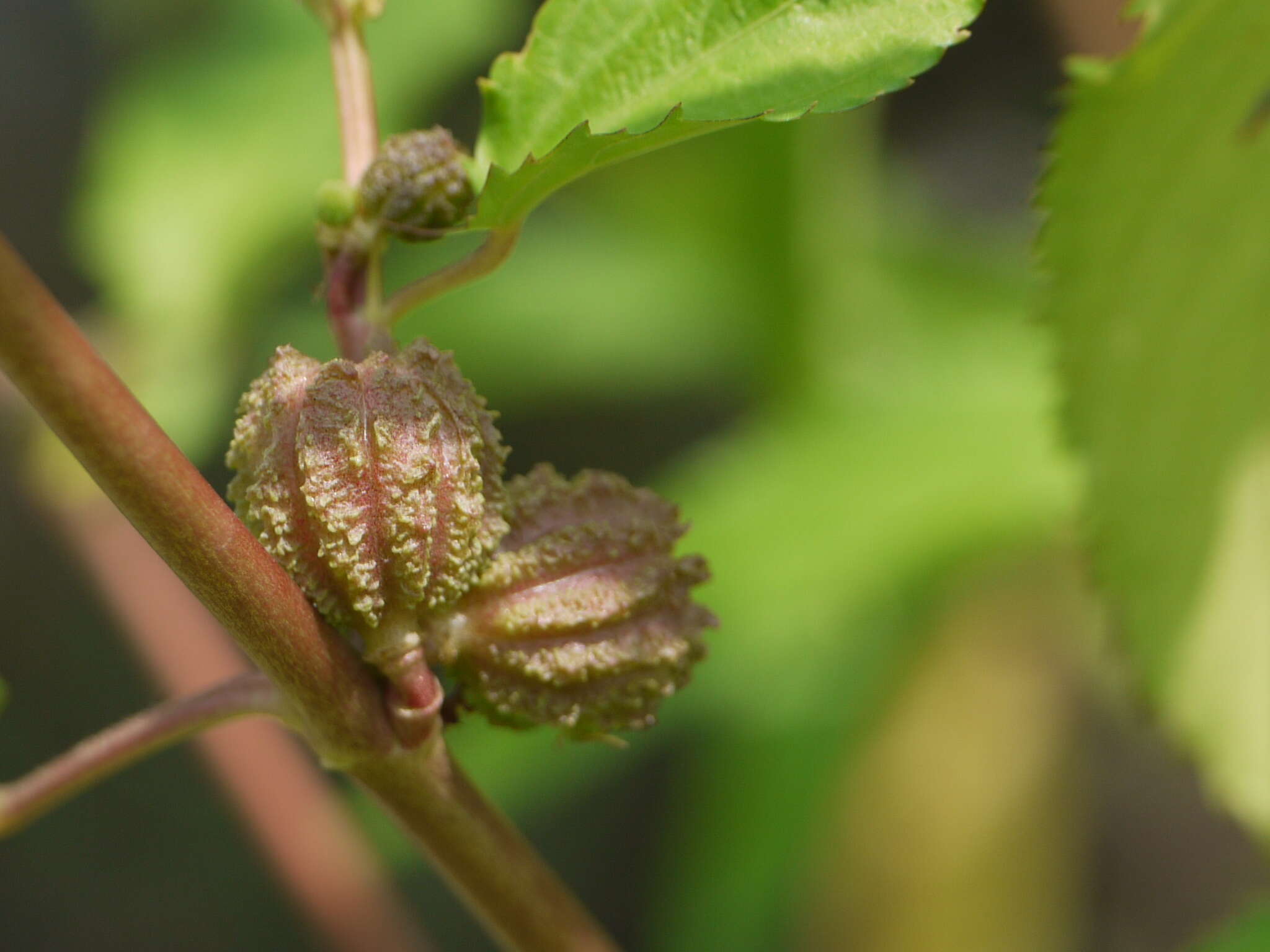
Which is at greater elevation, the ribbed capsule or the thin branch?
the thin branch

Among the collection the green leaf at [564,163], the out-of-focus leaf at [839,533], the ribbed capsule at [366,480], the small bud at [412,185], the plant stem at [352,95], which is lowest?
the out-of-focus leaf at [839,533]

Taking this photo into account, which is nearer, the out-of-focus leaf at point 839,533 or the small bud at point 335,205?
the small bud at point 335,205

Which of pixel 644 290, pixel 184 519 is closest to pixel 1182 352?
pixel 184 519

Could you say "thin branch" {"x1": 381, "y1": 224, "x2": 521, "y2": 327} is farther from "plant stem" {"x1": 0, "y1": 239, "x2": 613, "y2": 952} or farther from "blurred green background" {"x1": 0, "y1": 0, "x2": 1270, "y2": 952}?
"blurred green background" {"x1": 0, "y1": 0, "x2": 1270, "y2": 952}

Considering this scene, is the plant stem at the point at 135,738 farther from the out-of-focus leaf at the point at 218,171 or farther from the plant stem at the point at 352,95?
the out-of-focus leaf at the point at 218,171

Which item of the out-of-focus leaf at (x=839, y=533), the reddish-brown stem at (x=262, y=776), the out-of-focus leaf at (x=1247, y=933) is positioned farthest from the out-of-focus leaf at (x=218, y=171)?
the out-of-focus leaf at (x=1247, y=933)

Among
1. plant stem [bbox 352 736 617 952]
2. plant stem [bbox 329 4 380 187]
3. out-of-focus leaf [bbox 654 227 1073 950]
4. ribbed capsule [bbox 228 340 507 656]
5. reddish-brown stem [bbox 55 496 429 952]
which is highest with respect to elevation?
plant stem [bbox 329 4 380 187]

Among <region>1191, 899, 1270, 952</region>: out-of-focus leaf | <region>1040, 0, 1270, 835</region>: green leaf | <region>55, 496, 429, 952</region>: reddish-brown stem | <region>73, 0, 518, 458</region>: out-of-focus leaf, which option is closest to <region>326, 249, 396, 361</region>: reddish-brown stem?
<region>1040, 0, 1270, 835</region>: green leaf

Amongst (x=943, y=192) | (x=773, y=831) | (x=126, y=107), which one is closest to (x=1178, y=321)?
(x=773, y=831)
